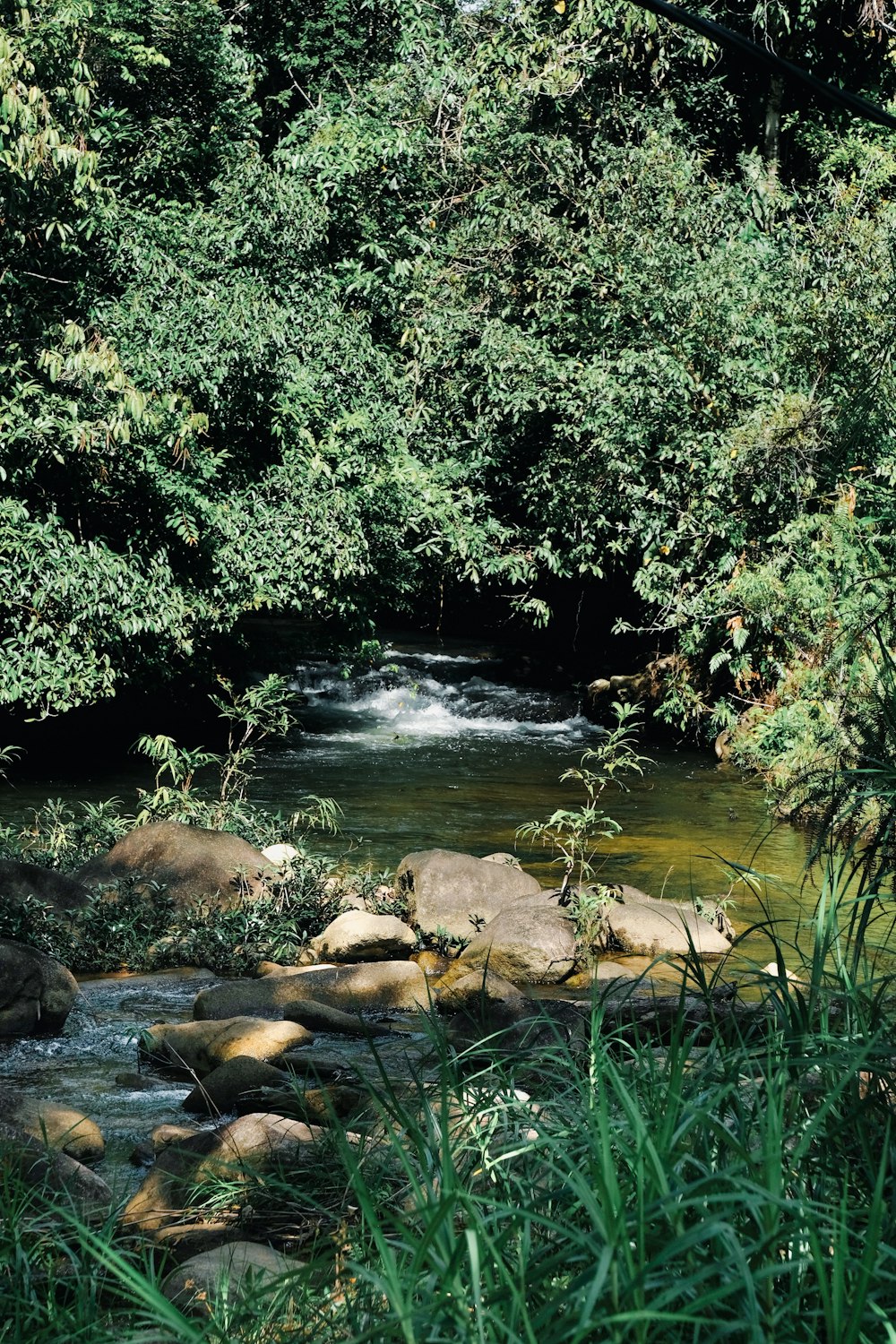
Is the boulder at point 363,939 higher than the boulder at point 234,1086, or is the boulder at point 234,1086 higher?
the boulder at point 234,1086

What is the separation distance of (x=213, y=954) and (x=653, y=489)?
300 inches

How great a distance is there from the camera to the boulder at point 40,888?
6.93m

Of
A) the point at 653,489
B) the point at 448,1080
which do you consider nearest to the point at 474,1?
the point at 653,489

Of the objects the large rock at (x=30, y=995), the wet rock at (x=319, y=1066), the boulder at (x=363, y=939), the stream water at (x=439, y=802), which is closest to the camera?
the wet rock at (x=319, y=1066)

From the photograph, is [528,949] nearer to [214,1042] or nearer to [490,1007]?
[490,1007]

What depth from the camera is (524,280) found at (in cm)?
1405

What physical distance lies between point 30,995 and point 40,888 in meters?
1.47

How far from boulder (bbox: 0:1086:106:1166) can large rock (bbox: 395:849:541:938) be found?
317cm

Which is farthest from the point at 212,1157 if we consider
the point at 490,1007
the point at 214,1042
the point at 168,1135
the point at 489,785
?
the point at 489,785

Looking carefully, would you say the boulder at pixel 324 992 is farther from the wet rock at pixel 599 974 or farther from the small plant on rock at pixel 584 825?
the small plant on rock at pixel 584 825

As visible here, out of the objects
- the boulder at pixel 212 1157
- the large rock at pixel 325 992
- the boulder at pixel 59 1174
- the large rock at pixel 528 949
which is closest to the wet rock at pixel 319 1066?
the large rock at pixel 325 992

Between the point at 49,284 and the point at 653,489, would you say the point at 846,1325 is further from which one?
the point at 653,489

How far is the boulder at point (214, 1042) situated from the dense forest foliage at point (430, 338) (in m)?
4.58

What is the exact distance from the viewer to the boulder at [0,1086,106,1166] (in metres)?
4.12
